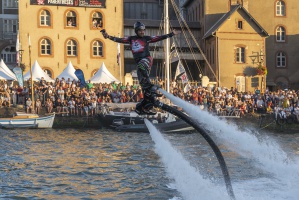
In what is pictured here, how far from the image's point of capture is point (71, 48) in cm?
6128

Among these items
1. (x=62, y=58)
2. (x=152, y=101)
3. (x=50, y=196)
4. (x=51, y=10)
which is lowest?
(x=50, y=196)

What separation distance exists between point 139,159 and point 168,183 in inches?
253

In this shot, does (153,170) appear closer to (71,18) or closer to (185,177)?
(185,177)

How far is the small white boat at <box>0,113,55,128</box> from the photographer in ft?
138

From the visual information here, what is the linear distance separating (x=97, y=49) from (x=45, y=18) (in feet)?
23.2

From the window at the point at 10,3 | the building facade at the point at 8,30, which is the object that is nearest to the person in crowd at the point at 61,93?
the building facade at the point at 8,30

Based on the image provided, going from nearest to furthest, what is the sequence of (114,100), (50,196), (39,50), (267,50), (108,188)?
(50,196), (108,188), (114,100), (39,50), (267,50)

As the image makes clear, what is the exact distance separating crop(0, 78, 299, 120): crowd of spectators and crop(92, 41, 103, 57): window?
16.4 m

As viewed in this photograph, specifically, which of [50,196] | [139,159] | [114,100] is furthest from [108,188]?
[114,100]

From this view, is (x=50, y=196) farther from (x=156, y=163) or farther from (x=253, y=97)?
(x=253, y=97)

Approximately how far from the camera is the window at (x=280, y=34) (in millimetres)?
67750

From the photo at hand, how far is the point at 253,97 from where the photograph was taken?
46.7 meters

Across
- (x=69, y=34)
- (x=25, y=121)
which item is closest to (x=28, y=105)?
(x=25, y=121)

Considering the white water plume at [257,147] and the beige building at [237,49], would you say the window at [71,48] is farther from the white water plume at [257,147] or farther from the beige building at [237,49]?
the white water plume at [257,147]
